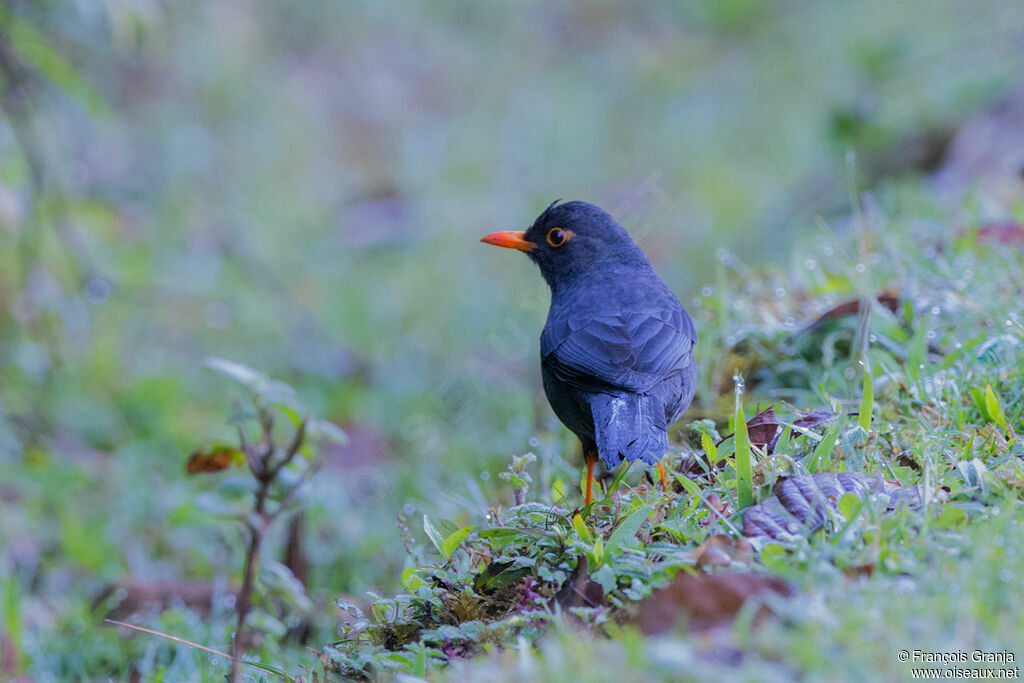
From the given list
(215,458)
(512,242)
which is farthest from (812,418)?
(215,458)

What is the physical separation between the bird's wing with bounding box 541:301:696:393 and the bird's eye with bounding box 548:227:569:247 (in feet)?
1.99

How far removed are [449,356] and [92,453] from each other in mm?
2614

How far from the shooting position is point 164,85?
1057 cm

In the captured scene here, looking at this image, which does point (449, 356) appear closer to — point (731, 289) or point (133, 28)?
point (731, 289)

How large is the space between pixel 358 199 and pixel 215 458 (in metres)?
7.40

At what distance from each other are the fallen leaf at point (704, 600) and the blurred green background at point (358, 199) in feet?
4.99

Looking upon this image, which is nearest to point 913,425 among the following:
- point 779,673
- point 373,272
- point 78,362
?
point 779,673

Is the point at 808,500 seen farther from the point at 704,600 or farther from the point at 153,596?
the point at 153,596

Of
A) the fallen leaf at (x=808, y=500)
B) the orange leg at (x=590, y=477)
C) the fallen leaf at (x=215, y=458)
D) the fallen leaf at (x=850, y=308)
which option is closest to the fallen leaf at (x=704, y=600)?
the fallen leaf at (x=808, y=500)

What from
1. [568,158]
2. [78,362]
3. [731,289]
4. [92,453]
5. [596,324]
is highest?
[568,158]

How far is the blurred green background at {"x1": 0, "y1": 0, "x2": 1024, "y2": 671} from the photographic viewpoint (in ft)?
17.7

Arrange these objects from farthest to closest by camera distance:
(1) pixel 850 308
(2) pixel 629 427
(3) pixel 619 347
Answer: (1) pixel 850 308 < (3) pixel 619 347 < (2) pixel 629 427

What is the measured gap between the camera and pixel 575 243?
412 cm

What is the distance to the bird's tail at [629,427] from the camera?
114 inches
